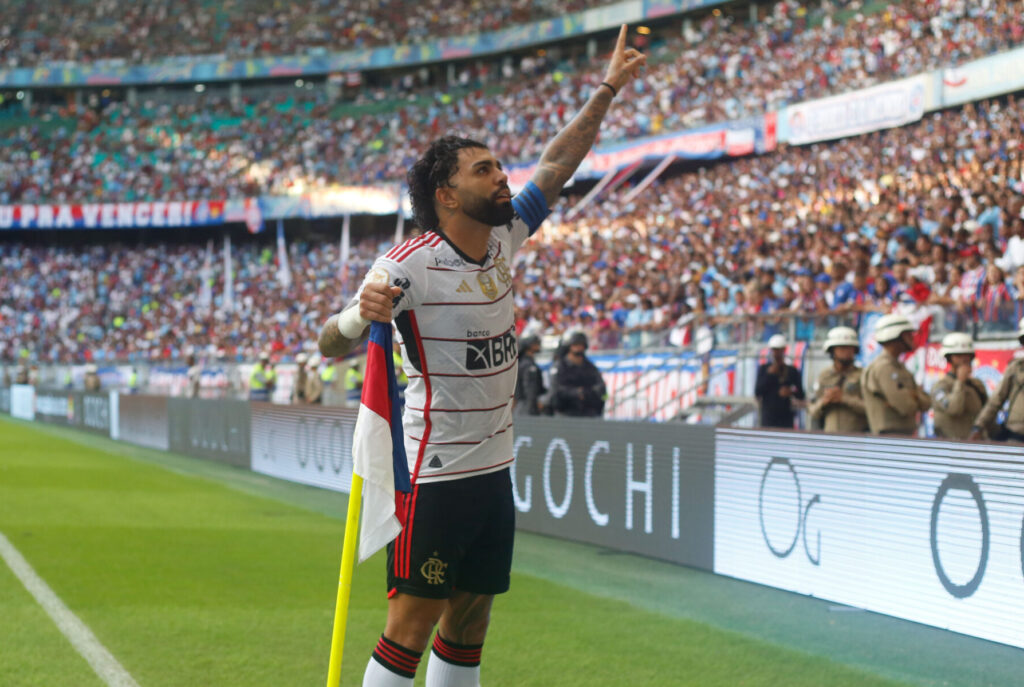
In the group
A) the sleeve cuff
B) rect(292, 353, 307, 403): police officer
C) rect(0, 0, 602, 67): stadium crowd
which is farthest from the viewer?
rect(0, 0, 602, 67): stadium crowd

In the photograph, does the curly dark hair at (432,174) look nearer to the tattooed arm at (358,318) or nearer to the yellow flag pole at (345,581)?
the tattooed arm at (358,318)

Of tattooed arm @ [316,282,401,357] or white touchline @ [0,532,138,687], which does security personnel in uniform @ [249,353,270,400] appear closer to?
white touchline @ [0,532,138,687]

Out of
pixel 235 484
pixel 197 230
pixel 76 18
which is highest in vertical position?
pixel 76 18

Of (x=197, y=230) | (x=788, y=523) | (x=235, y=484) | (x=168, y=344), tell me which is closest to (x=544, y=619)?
(x=788, y=523)

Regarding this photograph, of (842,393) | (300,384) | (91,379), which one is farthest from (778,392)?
(91,379)

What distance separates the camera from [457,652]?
372 centimetres

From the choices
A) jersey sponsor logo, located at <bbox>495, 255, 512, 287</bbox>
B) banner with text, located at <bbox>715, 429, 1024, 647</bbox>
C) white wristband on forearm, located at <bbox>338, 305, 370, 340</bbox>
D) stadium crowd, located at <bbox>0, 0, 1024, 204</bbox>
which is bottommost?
banner with text, located at <bbox>715, 429, 1024, 647</bbox>

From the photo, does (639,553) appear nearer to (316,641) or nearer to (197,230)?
(316,641)

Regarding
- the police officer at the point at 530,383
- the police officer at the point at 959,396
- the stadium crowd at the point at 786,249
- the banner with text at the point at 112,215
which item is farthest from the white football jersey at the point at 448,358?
the banner with text at the point at 112,215

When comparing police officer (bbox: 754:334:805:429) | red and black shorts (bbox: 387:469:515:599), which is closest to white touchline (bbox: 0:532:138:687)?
red and black shorts (bbox: 387:469:515:599)

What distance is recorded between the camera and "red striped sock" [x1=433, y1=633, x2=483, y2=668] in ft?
12.2

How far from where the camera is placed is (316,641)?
21.2ft

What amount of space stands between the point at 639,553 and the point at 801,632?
2952 millimetres

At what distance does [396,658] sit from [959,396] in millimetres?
6819
